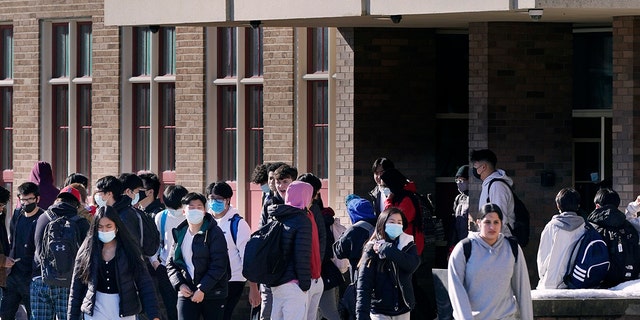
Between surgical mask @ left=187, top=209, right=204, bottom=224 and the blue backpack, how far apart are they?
3.32m

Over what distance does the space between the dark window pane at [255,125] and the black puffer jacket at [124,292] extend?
9.47 meters

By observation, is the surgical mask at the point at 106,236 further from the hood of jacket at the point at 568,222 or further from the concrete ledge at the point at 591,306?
the hood of jacket at the point at 568,222

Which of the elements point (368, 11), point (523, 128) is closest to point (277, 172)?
point (368, 11)

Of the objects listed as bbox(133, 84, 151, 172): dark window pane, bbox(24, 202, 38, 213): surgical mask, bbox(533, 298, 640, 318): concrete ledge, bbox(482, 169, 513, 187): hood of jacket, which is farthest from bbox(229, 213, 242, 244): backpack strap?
bbox(133, 84, 151, 172): dark window pane

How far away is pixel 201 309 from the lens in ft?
52.5

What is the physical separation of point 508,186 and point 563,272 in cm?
175

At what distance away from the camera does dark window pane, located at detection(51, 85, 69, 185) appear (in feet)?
83.4

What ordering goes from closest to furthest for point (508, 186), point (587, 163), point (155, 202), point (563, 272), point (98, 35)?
1. point (563, 272)
2. point (508, 186)
3. point (155, 202)
4. point (587, 163)
5. point (98, 35)

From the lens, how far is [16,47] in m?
25.6

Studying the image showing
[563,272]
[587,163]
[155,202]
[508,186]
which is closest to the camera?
[563,272]

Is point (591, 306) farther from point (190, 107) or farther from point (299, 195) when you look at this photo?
point (190, 107)

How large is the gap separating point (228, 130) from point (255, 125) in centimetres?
49

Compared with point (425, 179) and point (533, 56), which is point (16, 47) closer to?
point (425, 179)

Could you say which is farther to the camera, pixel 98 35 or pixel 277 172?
pixel 98 35
